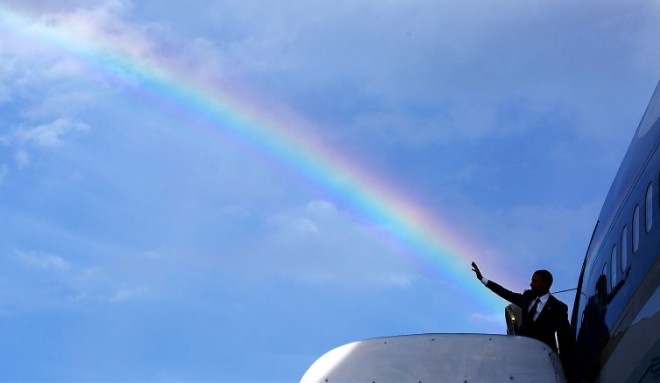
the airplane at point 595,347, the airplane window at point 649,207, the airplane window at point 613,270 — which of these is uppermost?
the airplane window at point 613,270

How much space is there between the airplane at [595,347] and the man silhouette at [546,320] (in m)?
0.51

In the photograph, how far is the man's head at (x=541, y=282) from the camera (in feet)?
31.3

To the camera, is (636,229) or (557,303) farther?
(557,303)

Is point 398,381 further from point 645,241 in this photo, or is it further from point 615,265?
point 615,265

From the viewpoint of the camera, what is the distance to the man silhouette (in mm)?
9109

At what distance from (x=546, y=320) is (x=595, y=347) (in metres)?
0.93

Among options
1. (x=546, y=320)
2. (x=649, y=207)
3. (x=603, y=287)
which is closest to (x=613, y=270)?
(x=603, y=287)

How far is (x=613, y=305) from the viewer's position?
8.09 m

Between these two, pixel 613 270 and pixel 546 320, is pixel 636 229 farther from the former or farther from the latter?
pixel 546 320

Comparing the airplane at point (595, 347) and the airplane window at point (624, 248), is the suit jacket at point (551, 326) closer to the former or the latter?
the airplane at point (595, 347)

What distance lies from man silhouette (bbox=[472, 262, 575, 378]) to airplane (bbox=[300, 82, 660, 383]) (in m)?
0.51

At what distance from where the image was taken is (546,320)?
29.9 ft

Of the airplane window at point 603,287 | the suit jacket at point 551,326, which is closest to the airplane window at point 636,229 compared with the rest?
the airplane window at point 603,287

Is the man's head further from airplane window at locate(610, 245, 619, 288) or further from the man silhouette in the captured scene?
airplane window at locate(610, 245, 619, 288)
